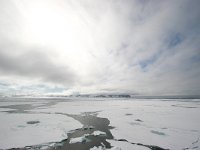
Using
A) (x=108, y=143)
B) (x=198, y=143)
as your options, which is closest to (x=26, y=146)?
(x=108, y=143)

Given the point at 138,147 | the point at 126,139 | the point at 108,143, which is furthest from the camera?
the point at 126,139

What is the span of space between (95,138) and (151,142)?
3.16 m

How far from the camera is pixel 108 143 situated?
661cm

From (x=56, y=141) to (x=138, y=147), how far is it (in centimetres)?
437

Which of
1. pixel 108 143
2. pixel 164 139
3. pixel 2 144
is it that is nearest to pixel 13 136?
pixel 2 144

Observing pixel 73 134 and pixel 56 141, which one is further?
pixel 73 134

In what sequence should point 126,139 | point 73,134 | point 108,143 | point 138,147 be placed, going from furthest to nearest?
point 73,134 < point 126,139 < point 108,143 < point 138,147

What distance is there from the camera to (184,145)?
614 centimetres

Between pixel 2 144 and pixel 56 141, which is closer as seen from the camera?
pixel 2 144

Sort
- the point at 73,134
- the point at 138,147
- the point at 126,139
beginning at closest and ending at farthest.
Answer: the point at 138,147, the point at 126,139, the point at 73,134

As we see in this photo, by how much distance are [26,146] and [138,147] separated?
5.56 meters

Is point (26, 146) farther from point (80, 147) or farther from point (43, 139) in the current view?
point (80, 147)

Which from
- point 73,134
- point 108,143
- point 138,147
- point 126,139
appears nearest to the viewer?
point 138,147

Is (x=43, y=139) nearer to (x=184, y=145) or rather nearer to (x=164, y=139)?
(x=164, y=139)
